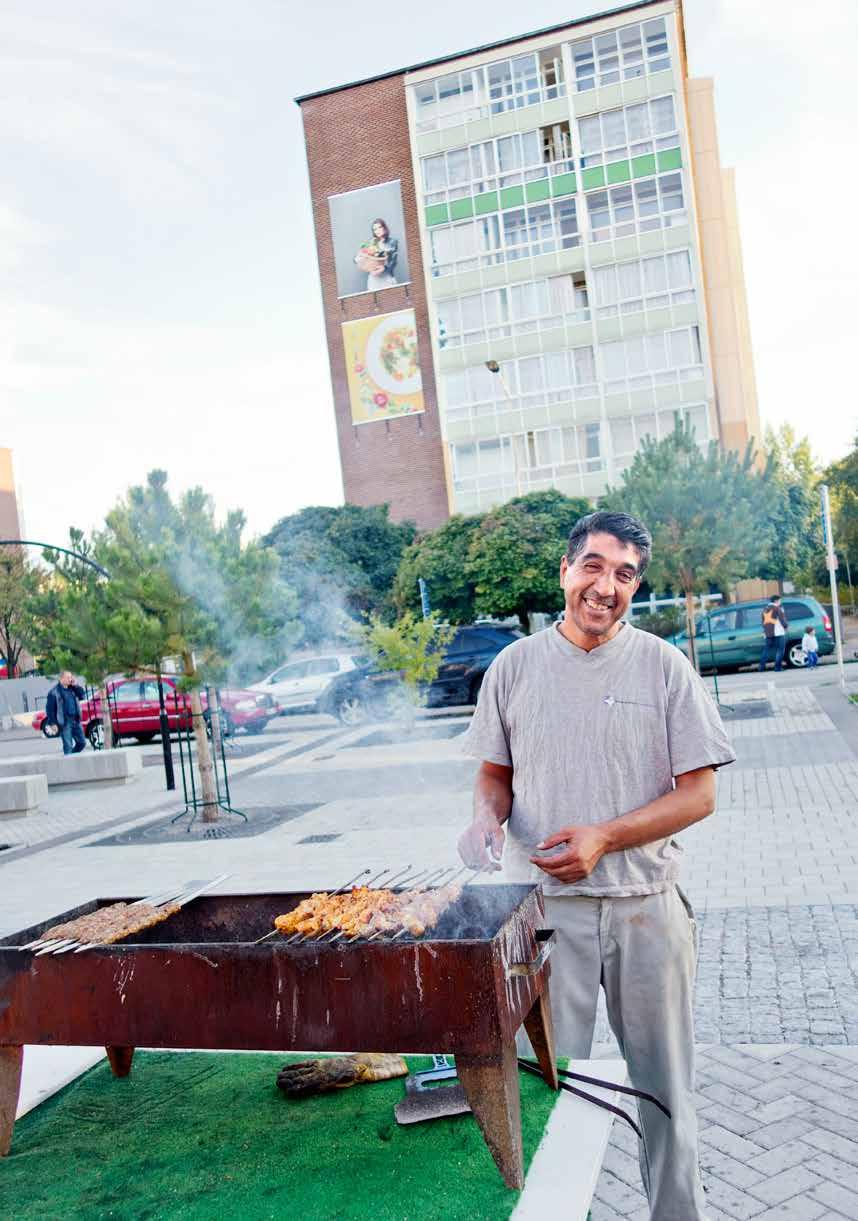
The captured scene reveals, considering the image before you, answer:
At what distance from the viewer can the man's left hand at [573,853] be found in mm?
2455

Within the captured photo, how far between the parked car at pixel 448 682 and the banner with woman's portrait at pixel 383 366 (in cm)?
2072

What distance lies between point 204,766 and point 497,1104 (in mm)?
9559

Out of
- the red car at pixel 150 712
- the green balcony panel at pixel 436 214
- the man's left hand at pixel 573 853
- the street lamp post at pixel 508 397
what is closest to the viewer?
the man's left hand at pixel 573 853

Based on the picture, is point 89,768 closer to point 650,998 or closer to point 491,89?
point 650,998

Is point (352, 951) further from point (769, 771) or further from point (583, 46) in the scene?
point (583, 46)

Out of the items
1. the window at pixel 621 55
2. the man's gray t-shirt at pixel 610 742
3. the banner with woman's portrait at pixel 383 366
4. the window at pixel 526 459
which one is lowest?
the man's gray t-shirt at pixel 610 742

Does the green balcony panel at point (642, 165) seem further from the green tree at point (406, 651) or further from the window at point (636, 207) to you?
the green tree at point (406, 651)

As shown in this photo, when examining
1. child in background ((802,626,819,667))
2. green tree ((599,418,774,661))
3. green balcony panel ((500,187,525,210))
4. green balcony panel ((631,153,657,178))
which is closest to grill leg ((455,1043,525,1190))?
green tree ((599,418,774,661))

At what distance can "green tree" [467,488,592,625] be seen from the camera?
2922 cm

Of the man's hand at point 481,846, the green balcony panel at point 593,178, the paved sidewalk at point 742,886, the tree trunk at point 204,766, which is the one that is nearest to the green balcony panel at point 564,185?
the green balcony panel at point 593,178

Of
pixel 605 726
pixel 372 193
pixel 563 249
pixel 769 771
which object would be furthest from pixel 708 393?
pixel 605 726

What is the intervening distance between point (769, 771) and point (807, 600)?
43.7 feet

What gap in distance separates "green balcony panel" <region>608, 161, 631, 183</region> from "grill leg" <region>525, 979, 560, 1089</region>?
1448 inches

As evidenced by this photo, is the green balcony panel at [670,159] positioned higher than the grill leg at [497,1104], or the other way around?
the green balcony panel at [670,159]
